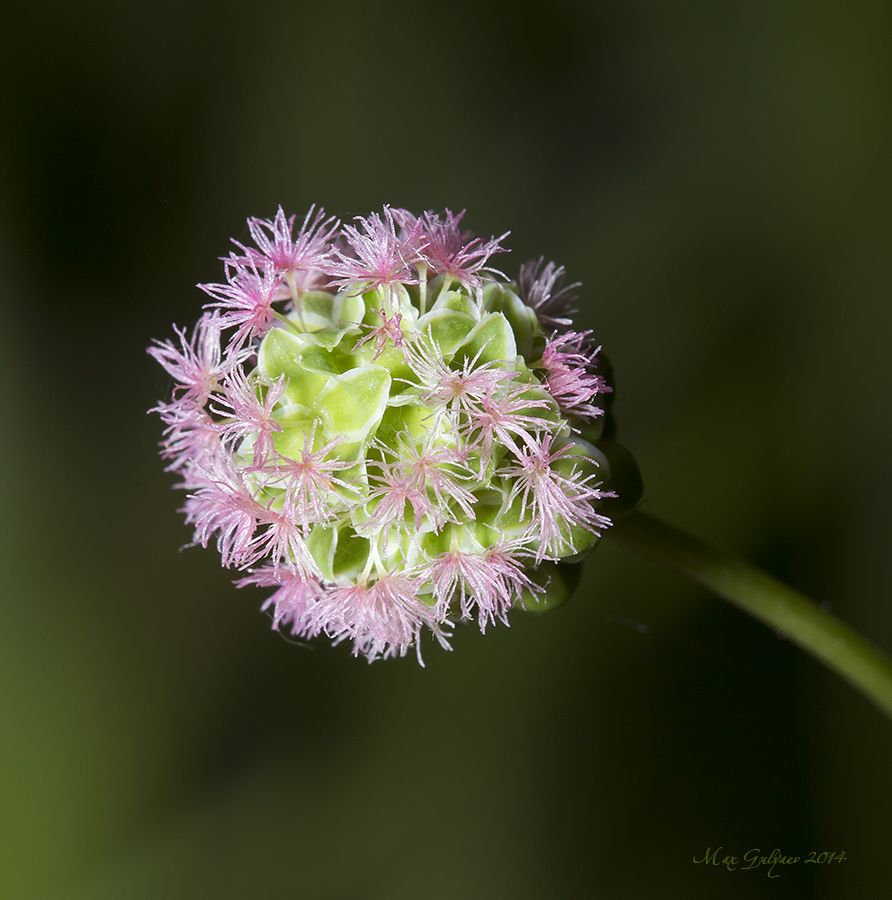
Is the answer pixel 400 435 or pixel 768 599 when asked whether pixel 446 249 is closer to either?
pixel 400 435

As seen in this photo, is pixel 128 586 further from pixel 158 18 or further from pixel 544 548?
pixel 544 548

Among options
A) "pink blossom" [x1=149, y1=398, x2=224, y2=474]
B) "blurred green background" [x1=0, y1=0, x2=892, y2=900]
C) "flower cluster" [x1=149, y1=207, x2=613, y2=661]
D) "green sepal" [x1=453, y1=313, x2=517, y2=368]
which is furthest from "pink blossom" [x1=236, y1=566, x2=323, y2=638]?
"blurred green background" [x1=0, y1=0, x2=892, y2=900]

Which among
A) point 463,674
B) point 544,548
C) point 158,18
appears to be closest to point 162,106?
point 158,18

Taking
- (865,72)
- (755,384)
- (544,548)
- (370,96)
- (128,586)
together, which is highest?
(865,72)

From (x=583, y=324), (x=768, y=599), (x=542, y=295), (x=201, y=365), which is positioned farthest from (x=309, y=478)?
(x=583, y=324)

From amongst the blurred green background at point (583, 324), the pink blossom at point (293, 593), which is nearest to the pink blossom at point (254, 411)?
the pink blossom at point (293, 593)

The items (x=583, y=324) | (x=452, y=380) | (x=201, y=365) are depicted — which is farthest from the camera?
(x=583, y=324)

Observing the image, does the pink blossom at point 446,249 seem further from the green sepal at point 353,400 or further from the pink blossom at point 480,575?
the pink blossom at point 480,575

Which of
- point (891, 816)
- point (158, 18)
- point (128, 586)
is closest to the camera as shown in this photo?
point (891, 816)
